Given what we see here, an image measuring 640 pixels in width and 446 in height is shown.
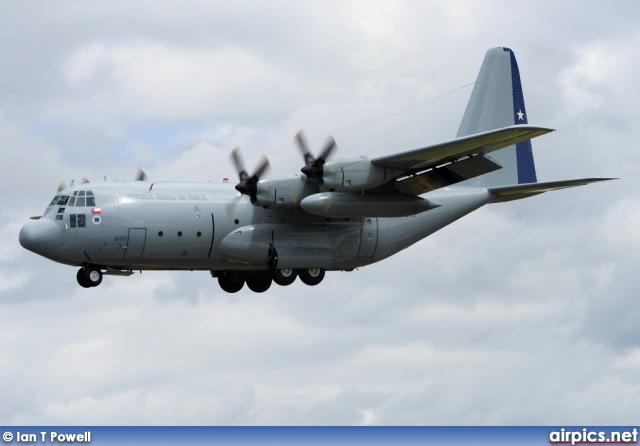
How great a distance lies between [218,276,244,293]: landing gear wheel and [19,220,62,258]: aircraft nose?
18.3ft

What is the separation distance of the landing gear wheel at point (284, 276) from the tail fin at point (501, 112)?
6.84 meters

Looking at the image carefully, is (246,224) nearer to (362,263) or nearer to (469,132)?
(362,263)

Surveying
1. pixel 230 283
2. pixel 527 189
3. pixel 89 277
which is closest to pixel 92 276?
pixel 89 277

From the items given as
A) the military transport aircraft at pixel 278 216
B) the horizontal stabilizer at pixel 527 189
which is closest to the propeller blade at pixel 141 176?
the military transport aircraft at pixel 278 216

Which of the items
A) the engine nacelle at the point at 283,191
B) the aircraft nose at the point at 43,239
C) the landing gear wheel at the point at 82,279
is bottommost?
the landing gear wheel at the point at 82,279

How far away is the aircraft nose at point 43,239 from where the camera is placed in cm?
2759

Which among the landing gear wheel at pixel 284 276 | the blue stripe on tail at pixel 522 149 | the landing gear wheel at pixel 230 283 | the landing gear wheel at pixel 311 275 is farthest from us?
the blue stripe on tail at pixel 522 149

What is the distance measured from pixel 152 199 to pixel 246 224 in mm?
2586

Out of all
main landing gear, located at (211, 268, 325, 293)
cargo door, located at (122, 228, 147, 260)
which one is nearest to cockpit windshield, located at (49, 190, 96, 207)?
cargo door, located at (122, 228, 147, 260)

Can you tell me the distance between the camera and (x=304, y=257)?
29.5m

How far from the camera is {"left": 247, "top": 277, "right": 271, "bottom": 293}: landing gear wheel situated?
3158 centimetres

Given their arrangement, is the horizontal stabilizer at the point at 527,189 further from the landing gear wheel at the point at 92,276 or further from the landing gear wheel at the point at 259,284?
the landing gear wheel at the point at 92,276

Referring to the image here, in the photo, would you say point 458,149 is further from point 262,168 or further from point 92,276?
point 92,276

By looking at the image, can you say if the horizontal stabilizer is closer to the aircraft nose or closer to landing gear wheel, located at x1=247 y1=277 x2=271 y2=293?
landing gear wheel, located at x1=247 y1=277 x2=271 y2=293
